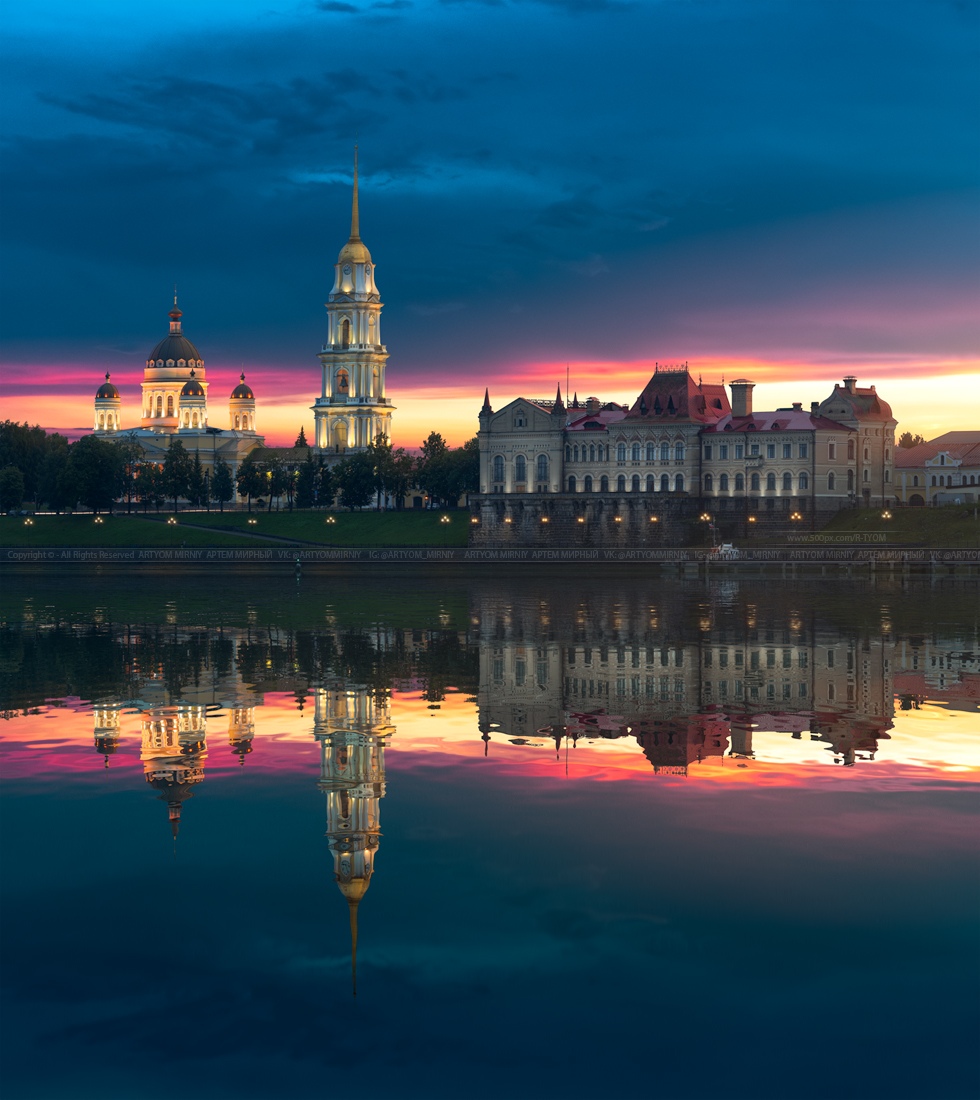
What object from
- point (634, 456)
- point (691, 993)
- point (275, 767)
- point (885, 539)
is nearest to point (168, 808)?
point (275, 767)

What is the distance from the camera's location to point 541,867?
20078 mm

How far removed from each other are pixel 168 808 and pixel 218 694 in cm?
1386

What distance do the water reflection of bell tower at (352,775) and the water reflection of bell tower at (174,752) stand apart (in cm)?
245

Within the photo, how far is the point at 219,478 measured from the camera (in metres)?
177

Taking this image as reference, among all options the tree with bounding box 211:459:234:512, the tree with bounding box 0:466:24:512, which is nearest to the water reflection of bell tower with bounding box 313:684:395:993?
the tree with bounding box 0:466:24:512

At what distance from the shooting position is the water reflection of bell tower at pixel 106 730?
28.8 metres

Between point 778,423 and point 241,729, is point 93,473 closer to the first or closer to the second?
point 778,423

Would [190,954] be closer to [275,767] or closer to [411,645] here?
[275,767]

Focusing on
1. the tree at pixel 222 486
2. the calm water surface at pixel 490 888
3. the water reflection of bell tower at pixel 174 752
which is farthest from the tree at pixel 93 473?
the water reflection of bell tower at pixel 174 752

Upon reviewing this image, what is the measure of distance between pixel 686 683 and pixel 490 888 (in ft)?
70.6

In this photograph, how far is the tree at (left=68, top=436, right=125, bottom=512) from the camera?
6211 inches

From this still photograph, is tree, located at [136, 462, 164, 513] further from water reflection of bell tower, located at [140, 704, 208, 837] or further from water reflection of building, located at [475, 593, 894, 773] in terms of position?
water reflection of bell tower, located at [140, 704, 208, 837]

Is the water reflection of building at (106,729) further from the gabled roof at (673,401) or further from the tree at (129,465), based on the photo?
the tree at (129,465)

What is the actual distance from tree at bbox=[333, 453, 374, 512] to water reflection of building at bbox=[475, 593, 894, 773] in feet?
312
